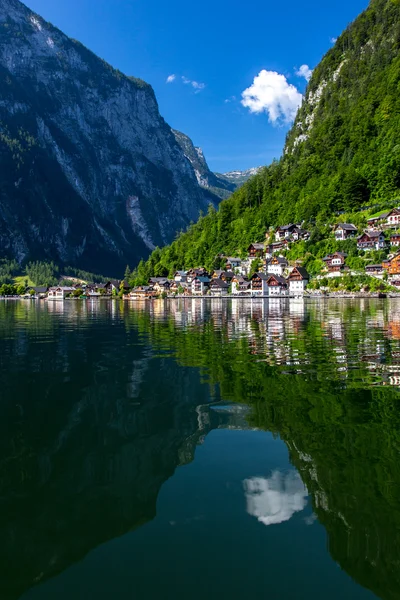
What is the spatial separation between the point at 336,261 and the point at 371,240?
39.7 feet

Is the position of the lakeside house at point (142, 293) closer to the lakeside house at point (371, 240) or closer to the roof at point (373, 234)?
the lakeside house at point (371, 240)

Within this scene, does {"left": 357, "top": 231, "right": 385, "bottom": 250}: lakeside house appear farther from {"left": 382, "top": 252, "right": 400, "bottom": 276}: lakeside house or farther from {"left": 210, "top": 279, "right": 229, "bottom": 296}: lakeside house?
{"left": 210, "top": 279, "right": 229, "bottom": 296}: lakeside house

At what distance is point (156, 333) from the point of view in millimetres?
35688

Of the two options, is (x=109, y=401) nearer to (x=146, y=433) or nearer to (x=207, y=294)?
(x=146, y=433)

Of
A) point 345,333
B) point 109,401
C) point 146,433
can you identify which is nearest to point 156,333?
point 345,333

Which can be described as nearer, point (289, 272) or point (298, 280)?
point (298, 280)

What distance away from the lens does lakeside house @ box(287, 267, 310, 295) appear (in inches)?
5276

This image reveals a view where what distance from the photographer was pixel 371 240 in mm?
126062

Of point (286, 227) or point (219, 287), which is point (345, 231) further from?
point (219, 287)

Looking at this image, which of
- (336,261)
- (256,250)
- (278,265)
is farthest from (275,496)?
(256,250)

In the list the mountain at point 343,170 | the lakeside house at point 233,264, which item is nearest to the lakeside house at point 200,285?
the lakeside house at point 233,264

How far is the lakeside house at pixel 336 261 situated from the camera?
4967 inches

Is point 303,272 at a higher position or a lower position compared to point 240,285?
higher

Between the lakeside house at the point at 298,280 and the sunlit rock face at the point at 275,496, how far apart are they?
12900cm
